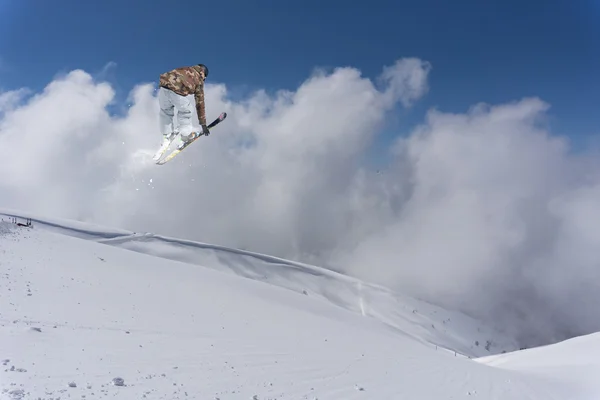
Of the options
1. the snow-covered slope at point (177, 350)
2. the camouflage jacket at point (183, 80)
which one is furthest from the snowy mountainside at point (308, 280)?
the camouflage jacket at point (183, 80)

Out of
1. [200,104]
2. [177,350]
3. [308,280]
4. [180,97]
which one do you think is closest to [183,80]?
[180,97]

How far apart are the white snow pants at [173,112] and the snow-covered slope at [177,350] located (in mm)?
5476

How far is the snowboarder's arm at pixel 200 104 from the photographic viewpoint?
9.26 meters

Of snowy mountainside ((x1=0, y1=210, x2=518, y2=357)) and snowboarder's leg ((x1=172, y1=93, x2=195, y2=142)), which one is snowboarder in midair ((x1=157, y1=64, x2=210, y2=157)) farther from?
snowy mountainside ((x1=0, y1=210, x2=518, y2=357))

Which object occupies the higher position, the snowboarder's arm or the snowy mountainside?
the snowy mountainside

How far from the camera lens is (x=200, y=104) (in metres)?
9.66

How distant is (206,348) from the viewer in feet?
30.2

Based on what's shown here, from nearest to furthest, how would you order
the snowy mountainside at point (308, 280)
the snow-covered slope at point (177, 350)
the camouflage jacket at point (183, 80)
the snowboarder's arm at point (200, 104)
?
1. the snow-covered slope at point (177, 350)
2. the camouflage jacket at point (183, 80)
3. the snowboarder's arm at point (200, 104)
4. the snowy mountainside at point (308, 280)

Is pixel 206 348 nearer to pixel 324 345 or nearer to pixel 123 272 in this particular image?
pixel 324 345

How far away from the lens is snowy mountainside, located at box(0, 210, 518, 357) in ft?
296

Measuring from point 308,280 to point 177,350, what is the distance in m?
139

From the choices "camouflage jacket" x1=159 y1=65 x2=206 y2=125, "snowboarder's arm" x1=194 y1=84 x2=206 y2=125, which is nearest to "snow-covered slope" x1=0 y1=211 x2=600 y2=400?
"snowboarder's arm" x1=194 y1=84 x2=206 y2=125

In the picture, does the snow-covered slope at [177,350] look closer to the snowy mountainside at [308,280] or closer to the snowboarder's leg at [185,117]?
the snowboarder's leg at [185,117]

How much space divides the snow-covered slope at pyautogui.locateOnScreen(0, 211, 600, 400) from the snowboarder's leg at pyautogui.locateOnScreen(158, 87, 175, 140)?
212 inches
